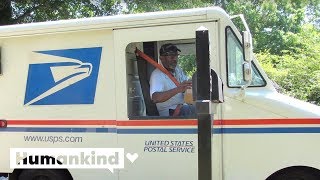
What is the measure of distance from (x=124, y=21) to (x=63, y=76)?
0.96m

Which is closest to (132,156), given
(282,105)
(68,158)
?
(68,158)

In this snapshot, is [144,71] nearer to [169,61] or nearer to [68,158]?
[169,61]

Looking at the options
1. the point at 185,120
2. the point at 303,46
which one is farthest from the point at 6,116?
the point at 303,46

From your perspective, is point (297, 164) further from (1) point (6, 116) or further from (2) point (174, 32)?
(1) point (6, 116)

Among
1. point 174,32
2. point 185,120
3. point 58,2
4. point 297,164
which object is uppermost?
point 58,2

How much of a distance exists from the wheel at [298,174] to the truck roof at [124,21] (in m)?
1.65

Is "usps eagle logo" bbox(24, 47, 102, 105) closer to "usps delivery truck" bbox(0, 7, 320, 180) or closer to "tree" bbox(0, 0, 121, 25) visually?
"usps delivery truck" bbox(0, 7, 320, 180)

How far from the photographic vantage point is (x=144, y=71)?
16.6 ft

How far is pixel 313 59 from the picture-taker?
38.4ft

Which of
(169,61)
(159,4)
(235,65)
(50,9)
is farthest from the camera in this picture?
(50,9)

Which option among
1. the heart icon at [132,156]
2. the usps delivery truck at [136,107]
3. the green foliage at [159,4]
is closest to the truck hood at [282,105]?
the usps delivery truck at [136,107]

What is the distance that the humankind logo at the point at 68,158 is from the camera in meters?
4.97

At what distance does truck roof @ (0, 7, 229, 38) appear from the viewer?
4.57m

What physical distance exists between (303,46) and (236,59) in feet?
30.5
